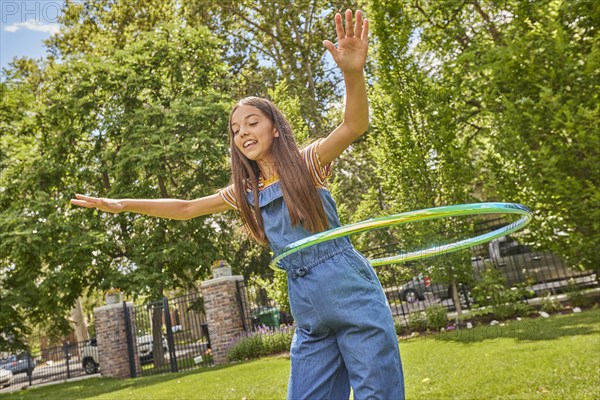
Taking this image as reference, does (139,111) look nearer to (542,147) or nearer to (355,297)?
(542,147)

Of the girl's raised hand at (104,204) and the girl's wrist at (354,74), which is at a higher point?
the girl's wrist at (354,74)

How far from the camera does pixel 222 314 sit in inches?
547

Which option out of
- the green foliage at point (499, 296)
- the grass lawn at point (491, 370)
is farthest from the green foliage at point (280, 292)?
the green foliage at point (499, 296)

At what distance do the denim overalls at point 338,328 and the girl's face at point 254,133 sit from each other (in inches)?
16.1

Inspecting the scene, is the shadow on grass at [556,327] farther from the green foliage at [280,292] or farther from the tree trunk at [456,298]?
the green foliage at [280,292]

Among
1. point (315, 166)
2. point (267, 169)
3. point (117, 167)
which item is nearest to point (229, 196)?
point (267, 169)

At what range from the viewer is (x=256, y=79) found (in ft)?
70.1

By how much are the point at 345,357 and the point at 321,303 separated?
226 mm

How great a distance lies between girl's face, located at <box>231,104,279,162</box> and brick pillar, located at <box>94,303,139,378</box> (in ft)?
49.0

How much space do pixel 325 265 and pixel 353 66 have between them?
771 mm

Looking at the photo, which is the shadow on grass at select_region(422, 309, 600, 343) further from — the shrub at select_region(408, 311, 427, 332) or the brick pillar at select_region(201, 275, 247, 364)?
the brick pillar at select_region(201, 275, 247, 364)

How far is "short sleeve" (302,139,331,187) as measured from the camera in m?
2.26

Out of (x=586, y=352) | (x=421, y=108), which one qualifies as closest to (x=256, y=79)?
(x=421, y=108)

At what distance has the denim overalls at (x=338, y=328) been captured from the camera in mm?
1981
